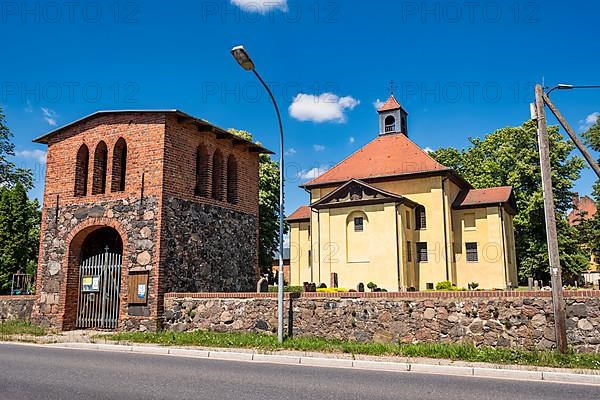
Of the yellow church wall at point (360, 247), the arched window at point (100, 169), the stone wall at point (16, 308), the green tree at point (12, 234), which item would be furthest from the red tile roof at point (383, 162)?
the stone wall at point (16, 308)

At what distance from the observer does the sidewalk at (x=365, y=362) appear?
29.2 feet

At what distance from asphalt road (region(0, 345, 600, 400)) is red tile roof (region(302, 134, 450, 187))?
A: 82.2ft

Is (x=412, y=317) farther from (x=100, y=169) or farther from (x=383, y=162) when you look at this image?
(x=383, y=162)

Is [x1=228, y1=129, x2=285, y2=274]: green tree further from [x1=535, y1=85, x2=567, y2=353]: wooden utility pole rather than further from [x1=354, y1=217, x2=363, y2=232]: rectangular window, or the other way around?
[x1=535, y1=85, x2=567, y2=353]: wooden utility pole

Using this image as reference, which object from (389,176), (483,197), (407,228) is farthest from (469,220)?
(389,176)

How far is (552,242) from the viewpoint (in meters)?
10.9

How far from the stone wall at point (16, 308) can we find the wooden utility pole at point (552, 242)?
16920 mm

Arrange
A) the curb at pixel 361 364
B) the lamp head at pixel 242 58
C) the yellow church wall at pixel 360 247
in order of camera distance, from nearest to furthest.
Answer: the curb at pixel 361 364, the lamp head at pixel 242 58, the yellow church wall at pixel 360 247

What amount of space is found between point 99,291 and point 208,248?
3943mm

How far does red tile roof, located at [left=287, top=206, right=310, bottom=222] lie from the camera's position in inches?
1548

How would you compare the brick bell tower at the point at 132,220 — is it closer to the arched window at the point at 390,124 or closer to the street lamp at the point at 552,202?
the street lamp at the point at 552,202

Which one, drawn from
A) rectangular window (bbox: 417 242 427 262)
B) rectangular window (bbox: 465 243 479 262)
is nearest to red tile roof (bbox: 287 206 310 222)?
rectangular window (bbox: 417 242 427 262)

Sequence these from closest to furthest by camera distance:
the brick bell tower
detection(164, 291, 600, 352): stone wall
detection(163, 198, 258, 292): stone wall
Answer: detection(164, 291, 600, 352): stone wall, the brick bell tower, detection(163, 198, 258, 292): stone wall

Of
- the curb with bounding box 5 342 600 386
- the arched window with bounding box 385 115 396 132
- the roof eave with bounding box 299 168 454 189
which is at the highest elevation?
the arched window with bounding box 385 115 396 132
